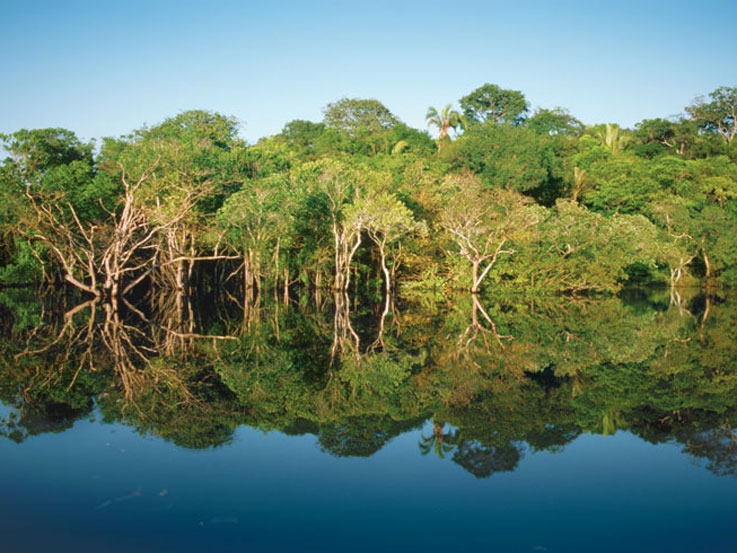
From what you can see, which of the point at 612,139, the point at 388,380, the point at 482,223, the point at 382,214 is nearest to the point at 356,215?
the point at 382,214

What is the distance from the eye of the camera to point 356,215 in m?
29.9

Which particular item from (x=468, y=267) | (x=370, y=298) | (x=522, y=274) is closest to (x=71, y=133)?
(x=370, y=298)

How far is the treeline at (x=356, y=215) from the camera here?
3073 centimetres

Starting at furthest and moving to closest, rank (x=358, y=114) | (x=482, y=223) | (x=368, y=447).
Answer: (x=358, y=114) → (x=482, y=223) → (x=368, y=447)

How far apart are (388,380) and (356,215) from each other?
1931 cm

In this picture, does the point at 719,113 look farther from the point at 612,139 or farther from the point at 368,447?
the point at 368,447

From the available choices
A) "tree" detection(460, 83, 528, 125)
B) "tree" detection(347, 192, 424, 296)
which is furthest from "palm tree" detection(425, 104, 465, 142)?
"tree" detection(347, 192, 424, 296)

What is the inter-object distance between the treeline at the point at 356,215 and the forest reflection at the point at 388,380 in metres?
9.64

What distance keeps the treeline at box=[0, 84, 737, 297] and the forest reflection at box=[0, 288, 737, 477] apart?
379 inches

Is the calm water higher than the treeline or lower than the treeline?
lower

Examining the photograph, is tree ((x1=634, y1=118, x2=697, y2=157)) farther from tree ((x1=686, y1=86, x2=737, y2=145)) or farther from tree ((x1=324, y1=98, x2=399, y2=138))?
tree ((x1=324, y1=98, x2=399, y2=138))

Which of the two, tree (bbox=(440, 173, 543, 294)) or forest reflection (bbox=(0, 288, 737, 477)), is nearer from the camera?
forest reflection (bbox=(0, 288, 737, 477))

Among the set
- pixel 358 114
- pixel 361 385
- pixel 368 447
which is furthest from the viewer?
pixel 358 114

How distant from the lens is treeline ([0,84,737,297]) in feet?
101
